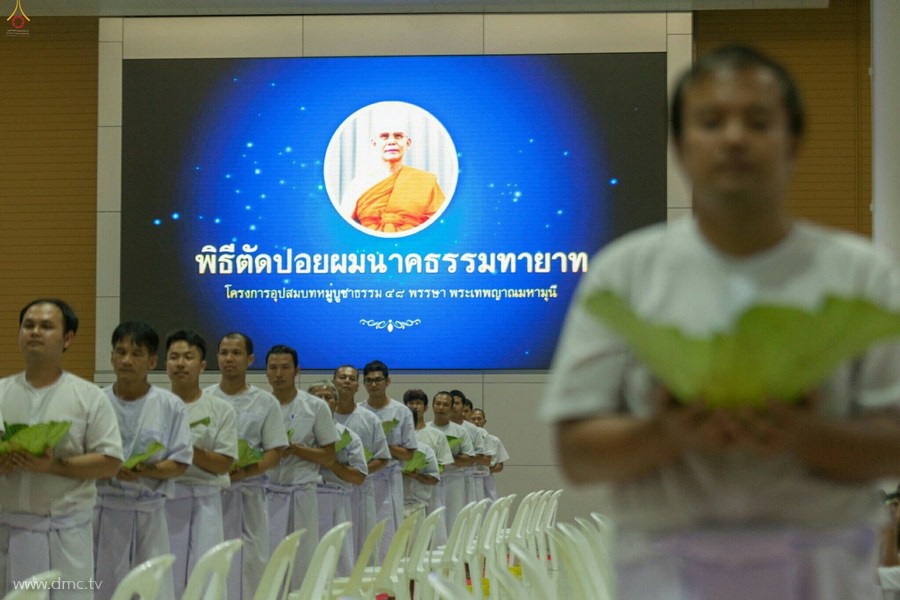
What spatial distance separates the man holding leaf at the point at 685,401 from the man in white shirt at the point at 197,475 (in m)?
5.85

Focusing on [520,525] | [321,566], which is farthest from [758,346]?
[520,525]

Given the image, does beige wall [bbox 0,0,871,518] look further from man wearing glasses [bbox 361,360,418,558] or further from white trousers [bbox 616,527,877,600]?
white trousers [bbox 616,527,877,600]

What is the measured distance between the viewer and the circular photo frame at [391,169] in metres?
16.0

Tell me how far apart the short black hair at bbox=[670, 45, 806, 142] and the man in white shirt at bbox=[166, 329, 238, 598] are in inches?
231

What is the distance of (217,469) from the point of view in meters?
7.39

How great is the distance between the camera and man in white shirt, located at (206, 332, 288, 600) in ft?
27.4

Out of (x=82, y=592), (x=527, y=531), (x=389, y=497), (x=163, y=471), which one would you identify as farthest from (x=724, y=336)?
(x=389, y=497)

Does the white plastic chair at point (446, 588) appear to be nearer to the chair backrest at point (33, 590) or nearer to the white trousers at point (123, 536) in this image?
the chair backrest at point (33, 590)

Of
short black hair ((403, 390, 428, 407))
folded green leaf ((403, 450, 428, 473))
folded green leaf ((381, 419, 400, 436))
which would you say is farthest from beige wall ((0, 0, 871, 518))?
folded green leaf ((381, 419, 400, 436))

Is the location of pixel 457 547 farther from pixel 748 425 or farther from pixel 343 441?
pixel 748 425

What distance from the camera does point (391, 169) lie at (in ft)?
52.5

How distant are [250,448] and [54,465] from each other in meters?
2.70

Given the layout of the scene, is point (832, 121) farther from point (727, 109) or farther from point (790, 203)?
point (727, 109)

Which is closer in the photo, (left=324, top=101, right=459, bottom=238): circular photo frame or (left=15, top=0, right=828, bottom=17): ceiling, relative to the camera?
(left=324, top=101, right=459, bottom=238): circular photo frame
